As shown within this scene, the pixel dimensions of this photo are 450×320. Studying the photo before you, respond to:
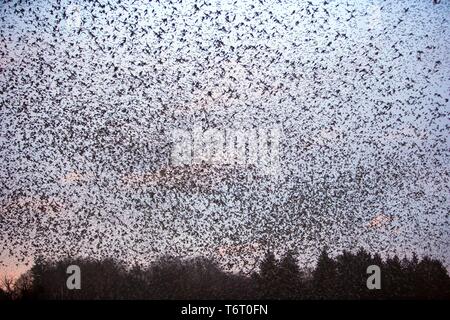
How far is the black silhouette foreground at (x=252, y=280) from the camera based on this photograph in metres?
35.9

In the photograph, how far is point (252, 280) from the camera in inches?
1465

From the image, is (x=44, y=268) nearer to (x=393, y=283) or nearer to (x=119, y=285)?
(x=119, y=285)

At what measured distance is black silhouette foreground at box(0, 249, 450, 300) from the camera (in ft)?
118

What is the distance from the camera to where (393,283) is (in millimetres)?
36844
